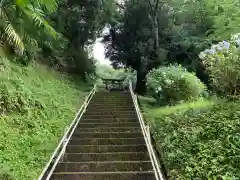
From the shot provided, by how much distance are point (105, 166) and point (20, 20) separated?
6.98 meters

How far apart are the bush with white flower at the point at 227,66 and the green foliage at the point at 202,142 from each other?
0.86m

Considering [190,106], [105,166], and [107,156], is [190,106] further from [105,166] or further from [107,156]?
[105,166]

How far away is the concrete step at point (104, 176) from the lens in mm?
5430

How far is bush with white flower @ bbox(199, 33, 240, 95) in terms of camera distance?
8.09 metres

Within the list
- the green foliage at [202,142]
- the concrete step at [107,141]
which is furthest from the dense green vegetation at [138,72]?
the concrete step at [107,141]

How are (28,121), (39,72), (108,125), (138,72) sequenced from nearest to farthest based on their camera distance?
(28,121) → (108,125) → (39,72) → (138,72)

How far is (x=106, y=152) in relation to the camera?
666cm

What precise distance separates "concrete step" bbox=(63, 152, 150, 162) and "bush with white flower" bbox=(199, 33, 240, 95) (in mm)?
3439

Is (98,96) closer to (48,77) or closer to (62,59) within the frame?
(48,77)

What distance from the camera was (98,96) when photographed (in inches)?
538

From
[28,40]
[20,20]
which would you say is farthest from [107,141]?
[20,20]

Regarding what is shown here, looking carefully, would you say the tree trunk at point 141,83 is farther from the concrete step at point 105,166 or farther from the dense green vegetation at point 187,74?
the concrete step at point 105,166

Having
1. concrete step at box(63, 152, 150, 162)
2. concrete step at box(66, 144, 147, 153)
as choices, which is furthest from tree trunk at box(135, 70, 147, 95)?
concrete step at box(63, 152, 150, 162)

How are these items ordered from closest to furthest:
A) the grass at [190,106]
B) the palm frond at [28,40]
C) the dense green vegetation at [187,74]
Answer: the dense green vegetation at [187,74], the grass at [190,106], the palm frond at [28,40]
